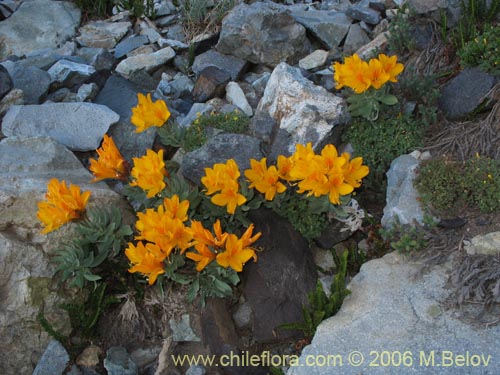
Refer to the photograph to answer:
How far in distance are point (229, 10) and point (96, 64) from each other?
5.46 ft

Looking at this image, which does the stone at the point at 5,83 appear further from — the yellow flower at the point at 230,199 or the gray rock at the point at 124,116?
the yellow flower at the point at 230,199

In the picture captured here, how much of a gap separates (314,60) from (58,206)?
135 inches

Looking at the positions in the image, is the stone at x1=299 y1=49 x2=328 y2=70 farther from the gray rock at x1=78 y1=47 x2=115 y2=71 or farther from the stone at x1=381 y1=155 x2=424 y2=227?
the gray rock at x1=78 y1=47 x2=115 y2=71

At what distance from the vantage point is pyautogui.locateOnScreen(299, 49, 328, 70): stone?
6699 mm

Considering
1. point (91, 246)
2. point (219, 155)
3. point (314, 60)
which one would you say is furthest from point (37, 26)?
point (91, 246)

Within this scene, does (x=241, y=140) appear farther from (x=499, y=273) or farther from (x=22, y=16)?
(x=22, y=16)

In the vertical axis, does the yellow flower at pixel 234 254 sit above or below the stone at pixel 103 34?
above

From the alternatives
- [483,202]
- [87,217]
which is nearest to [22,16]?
[87,217]

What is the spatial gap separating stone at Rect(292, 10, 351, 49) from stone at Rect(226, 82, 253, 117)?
4.06 ft

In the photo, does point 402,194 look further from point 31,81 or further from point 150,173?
point 31,81

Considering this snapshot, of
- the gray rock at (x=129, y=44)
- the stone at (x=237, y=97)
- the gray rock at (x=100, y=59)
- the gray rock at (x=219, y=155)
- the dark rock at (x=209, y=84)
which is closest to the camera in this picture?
the gray rock at (x=219, y=155)

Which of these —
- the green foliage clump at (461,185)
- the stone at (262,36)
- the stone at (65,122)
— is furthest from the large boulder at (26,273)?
the stone at (262,36)

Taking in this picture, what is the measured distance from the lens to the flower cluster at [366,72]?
4820mm

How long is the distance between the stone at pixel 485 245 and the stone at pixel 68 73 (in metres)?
4.22
